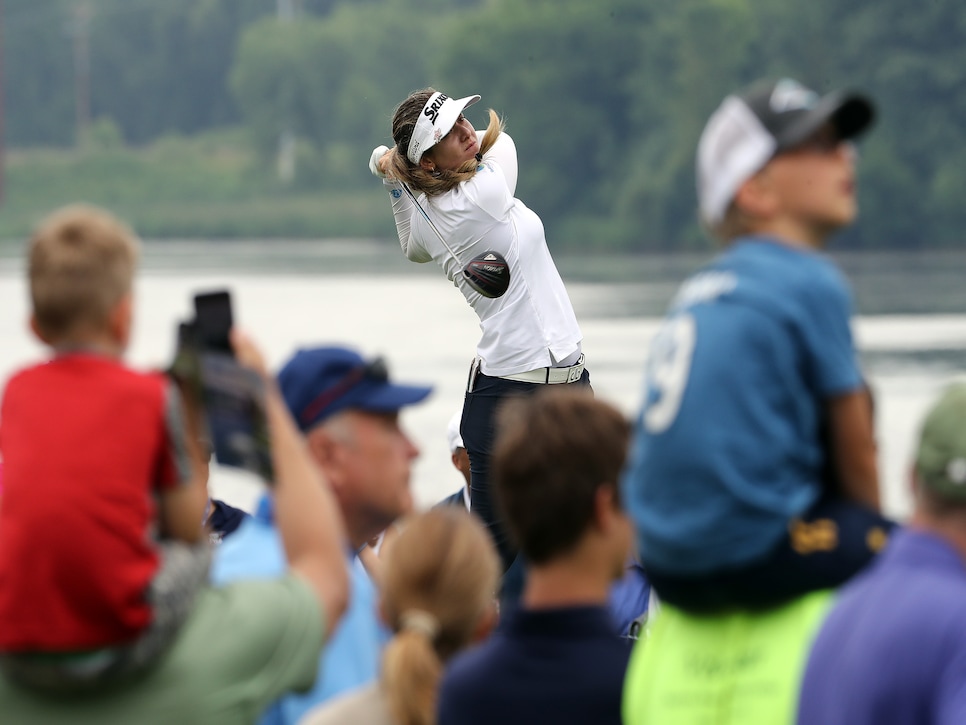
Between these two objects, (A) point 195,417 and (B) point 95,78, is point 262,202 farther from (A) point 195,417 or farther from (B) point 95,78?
(A) point 195,417

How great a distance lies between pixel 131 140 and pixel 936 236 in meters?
63.8

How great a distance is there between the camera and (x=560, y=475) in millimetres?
2951

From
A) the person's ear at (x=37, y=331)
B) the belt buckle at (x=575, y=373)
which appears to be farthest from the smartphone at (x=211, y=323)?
the belt buckle at (x=575, y=373)

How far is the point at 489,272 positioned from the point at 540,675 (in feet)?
10.6

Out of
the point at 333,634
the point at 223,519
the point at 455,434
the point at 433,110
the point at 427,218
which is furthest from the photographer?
the point at 455,434

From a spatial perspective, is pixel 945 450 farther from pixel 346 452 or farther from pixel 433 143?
pixel 433 143

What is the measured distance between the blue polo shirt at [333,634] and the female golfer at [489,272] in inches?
97.1

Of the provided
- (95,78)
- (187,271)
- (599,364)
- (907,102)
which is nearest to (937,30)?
(907,102)

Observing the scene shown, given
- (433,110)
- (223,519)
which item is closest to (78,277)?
(223,519)

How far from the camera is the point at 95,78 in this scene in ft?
352

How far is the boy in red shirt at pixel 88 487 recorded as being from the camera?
2676 millimetres

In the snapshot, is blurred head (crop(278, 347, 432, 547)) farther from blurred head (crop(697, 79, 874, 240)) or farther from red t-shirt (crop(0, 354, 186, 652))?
blurred head (crop(697, 79, 874, 240))

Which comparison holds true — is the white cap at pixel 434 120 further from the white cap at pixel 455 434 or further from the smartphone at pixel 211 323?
the smartphone at pixel 211 323

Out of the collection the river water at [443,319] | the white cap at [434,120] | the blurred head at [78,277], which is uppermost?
the white cap at [434,120]
